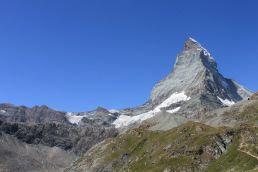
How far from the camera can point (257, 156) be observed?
7781 inches

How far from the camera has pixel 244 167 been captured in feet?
627

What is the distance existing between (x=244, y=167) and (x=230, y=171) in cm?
610

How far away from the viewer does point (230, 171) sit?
19438 cm

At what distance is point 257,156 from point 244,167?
9909 millimetres

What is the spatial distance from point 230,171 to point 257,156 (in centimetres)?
1286
